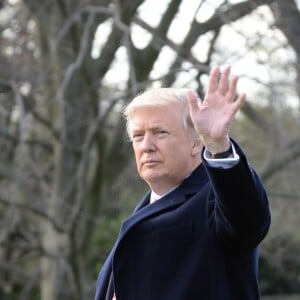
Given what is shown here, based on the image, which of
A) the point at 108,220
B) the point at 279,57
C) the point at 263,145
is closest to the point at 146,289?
the point at 279,57

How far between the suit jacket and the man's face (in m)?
0.07

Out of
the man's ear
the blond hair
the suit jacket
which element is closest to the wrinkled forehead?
the blond hair

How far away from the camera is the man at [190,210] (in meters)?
2.38

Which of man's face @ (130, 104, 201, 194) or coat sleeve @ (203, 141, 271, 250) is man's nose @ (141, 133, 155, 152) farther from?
coat sleeve @ (203, 141, 271, 250)

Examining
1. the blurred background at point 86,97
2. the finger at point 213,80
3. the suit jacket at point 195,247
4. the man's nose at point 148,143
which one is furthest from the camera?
the blurred background at point 86,97

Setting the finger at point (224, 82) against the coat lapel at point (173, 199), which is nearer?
the finger at point (224, 82)

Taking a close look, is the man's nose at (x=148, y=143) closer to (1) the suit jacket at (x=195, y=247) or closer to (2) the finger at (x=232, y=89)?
(1) the suit jacket at (x=195, y=247)

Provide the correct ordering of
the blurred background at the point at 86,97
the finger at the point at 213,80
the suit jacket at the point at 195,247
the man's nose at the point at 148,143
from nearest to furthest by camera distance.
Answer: the finger at the point at 213,80 → the suit jacket at the point at 195,247 → the man's nose at the point at 148,143 → the blurred background at the point at 86,97

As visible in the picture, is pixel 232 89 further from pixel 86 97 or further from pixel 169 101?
pixel 86 97

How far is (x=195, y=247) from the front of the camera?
2537 mm

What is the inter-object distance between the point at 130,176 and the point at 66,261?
1839 mm

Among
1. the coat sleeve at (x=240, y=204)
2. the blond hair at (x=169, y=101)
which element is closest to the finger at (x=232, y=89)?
the coat sleeve at (x=240, y=204)

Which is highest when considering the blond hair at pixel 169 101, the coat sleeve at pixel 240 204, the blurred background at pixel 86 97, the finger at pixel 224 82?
the finger at pixel 224 82

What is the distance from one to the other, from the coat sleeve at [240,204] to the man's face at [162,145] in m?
0.21
